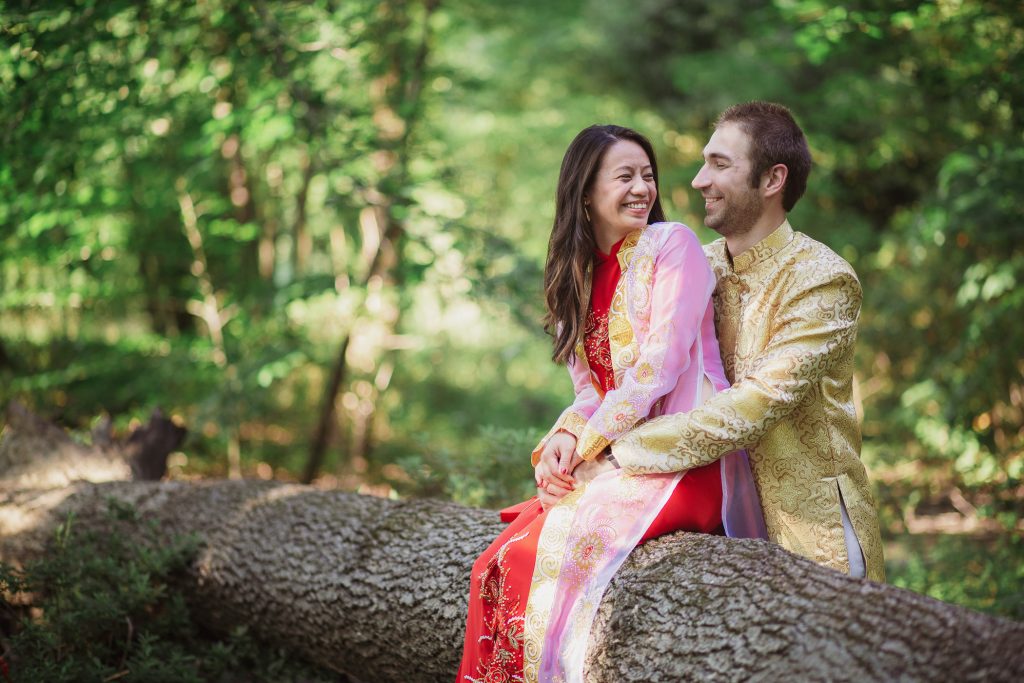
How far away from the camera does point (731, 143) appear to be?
251 centimetres

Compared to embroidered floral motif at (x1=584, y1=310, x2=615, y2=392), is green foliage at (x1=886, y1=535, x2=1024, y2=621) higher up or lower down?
lower down

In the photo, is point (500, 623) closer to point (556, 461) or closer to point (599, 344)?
point (556, 461)

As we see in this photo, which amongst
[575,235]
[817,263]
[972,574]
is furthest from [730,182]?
[972,574]

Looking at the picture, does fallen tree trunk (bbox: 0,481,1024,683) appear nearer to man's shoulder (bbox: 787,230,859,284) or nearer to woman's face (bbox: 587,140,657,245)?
man's shoulder (bbox: 787,230,859,284)

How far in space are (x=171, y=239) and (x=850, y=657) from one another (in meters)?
7.31

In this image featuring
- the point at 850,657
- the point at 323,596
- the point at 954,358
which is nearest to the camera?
the point at 850,657

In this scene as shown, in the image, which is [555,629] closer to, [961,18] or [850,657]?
[850,657]

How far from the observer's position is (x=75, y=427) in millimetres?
7816

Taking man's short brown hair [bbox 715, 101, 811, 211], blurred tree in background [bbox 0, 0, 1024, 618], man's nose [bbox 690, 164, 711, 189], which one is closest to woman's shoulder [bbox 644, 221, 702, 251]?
man's nose [bbox 690, 164, 711, 189]

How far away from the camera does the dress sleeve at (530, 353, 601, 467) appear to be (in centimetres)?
268

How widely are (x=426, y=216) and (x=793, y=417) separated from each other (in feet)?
Answer: 10.7

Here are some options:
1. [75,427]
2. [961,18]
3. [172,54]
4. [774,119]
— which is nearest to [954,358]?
[961,18]

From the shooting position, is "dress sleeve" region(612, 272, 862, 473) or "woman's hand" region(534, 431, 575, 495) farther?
"woman's hand" region(534, 431, 575, 495)

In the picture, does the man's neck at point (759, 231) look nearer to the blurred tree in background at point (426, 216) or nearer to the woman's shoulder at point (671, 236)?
the woman's shoulder at point (671, 236)
